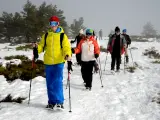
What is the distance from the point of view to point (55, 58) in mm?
6590

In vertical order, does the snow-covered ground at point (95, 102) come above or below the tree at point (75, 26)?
below

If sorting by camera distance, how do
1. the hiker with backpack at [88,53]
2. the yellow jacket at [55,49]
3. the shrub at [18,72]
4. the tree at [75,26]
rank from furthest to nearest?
the tree at [75,26] → the shrub at [18,72] → the hiker with backpack at [88,53] → the yellow jacket at [55,49]

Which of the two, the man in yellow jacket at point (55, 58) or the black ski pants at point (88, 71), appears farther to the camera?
the black ski pants at point (88, 71)

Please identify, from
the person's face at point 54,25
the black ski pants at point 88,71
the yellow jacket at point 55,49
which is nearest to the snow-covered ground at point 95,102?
the black ski pants at point 88,71

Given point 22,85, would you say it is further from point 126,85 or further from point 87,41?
point 126,85

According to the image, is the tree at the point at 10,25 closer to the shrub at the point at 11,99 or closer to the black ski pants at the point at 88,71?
the black ski pants at the point at 88,71

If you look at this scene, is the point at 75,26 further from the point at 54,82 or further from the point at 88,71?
the point at 54,82

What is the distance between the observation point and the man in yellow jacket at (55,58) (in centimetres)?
655

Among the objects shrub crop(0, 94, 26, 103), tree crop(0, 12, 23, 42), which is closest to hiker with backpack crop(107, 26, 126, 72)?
shrub crop(0, 94, 26, 103)

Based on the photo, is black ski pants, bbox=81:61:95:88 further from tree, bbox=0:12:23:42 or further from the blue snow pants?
tree, bbox=0:12:23:42

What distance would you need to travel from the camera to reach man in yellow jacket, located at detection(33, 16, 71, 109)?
21.5 ft

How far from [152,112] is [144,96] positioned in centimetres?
168

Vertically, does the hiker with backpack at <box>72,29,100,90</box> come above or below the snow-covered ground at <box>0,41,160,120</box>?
above

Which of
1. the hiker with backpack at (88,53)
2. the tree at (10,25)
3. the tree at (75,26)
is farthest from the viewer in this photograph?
the tree at (75,26)
